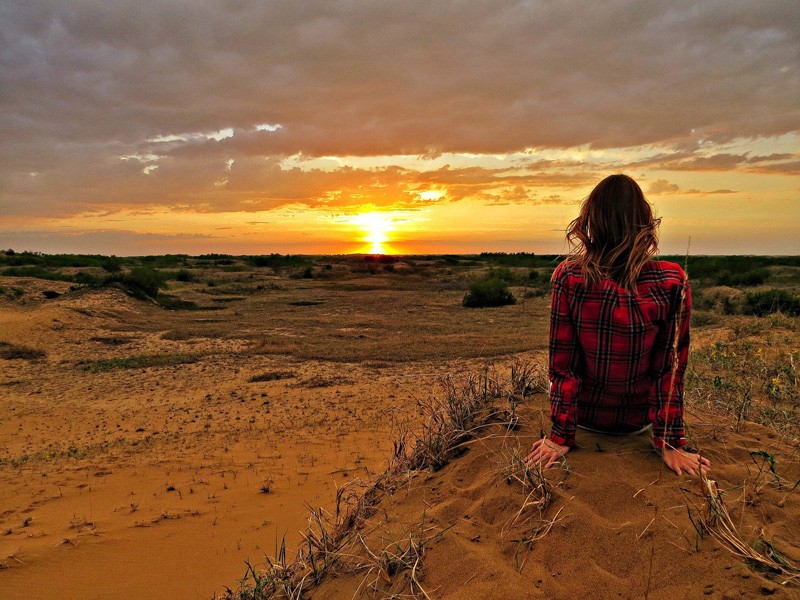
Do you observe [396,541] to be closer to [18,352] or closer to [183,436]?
[183,436]

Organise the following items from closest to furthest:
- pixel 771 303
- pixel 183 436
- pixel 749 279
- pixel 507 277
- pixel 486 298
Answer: pixel 183 436 → pixel 771 303 → pixel 486 298 → pixel 749 279 → pixel 507 277

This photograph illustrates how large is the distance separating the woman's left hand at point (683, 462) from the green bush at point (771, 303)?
10655 millimetres

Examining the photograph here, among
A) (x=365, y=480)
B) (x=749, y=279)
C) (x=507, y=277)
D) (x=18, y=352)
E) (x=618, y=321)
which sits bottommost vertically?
(x=18, y=352)

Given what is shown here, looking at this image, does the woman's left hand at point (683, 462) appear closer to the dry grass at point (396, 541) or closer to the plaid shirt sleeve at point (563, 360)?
the plaid shirt sleeve at point (563, 360)

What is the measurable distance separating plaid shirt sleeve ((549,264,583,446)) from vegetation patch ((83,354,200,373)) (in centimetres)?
913

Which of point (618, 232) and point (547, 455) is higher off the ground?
point (618, 232)

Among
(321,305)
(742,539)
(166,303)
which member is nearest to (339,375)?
(742,539)

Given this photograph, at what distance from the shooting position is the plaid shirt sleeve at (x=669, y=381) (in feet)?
8.43

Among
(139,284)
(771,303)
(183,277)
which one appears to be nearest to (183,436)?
(771,303)

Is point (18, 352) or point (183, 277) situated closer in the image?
point (18, 352)

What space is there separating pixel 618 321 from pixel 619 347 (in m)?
0.14

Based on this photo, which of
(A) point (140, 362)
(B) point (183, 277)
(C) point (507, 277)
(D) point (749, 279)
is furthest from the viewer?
(B) point (183, 277)

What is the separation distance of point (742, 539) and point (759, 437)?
4.53 feet

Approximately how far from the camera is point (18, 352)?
10.9m
